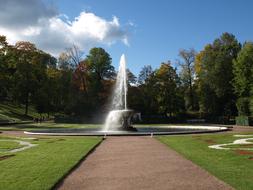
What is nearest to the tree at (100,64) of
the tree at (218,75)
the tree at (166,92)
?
the tree at (166,92)

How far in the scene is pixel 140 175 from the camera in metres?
11.7

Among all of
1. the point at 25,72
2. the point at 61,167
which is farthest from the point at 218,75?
the point at 61,167

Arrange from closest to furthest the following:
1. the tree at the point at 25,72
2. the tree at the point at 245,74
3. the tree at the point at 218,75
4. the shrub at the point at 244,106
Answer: the shrub at the point at 244,106, the tree at the point at 245,74, the tree at the point at 25,72, the tree at the point at 218,75

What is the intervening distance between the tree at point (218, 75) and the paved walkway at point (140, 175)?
5616cm

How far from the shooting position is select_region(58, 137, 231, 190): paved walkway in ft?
33.1

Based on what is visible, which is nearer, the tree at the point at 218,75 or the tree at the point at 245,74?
the tree at the point at 245,74

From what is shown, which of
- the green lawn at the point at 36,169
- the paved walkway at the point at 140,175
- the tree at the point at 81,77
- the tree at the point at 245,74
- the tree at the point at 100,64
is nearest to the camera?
the paved walkway at the point at 140,175

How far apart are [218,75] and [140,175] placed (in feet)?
202

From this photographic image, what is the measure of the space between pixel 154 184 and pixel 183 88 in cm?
6797

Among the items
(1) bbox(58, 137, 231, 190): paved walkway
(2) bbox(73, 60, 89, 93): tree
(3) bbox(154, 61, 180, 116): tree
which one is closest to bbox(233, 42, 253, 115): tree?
(3) bbox(154, 61, 180, 116): tree

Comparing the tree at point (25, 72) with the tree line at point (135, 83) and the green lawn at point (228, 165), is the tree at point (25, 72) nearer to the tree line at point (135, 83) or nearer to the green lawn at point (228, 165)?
the tree line at point (135, 83)

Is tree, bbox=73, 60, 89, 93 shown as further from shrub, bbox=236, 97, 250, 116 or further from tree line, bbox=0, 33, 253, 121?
shrub, bbox=236, 97, 250, 116

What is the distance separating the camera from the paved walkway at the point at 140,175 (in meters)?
10.1

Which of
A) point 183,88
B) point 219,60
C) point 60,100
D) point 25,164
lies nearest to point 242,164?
point 25,164
